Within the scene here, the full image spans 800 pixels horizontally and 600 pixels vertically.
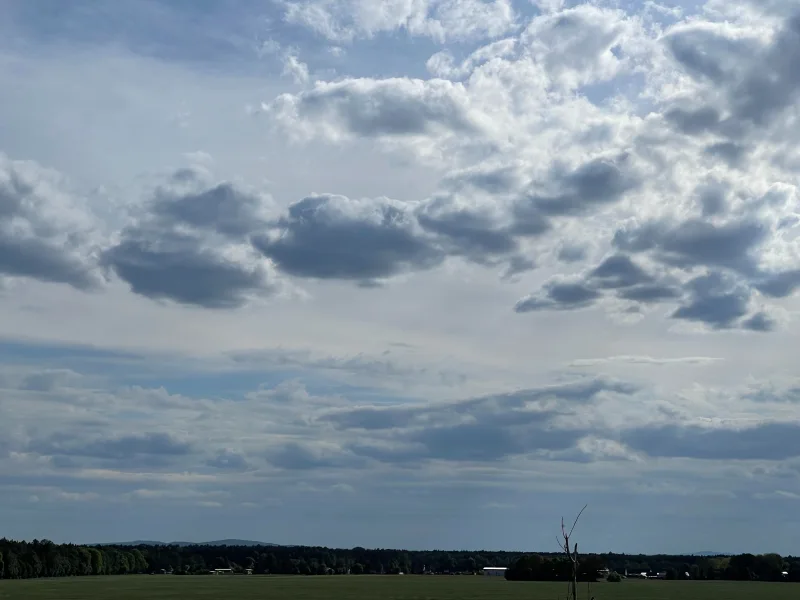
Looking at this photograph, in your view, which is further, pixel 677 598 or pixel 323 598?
pixel 677 598

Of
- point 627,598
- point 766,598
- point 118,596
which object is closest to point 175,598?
point 118,596

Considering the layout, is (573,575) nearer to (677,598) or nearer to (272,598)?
(272,598)

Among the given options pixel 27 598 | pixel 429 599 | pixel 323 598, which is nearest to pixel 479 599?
pixel 429 599

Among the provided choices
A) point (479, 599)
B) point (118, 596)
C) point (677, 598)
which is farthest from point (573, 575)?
point (677, 598)

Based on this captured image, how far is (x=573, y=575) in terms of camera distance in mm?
22781

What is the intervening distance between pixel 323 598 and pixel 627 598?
144 feet

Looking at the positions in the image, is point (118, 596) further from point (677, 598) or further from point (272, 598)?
point (677, 598)

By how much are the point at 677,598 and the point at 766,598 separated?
41.9ft

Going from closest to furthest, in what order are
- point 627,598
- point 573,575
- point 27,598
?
point 573,575
point 27,598
point 627,598

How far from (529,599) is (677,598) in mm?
28040

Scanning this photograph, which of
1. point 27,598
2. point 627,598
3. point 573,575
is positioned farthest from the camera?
point 627,598

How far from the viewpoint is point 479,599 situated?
140 m

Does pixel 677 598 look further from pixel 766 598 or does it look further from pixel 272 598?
pixel 272 598

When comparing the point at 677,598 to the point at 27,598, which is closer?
the point at 27,598
